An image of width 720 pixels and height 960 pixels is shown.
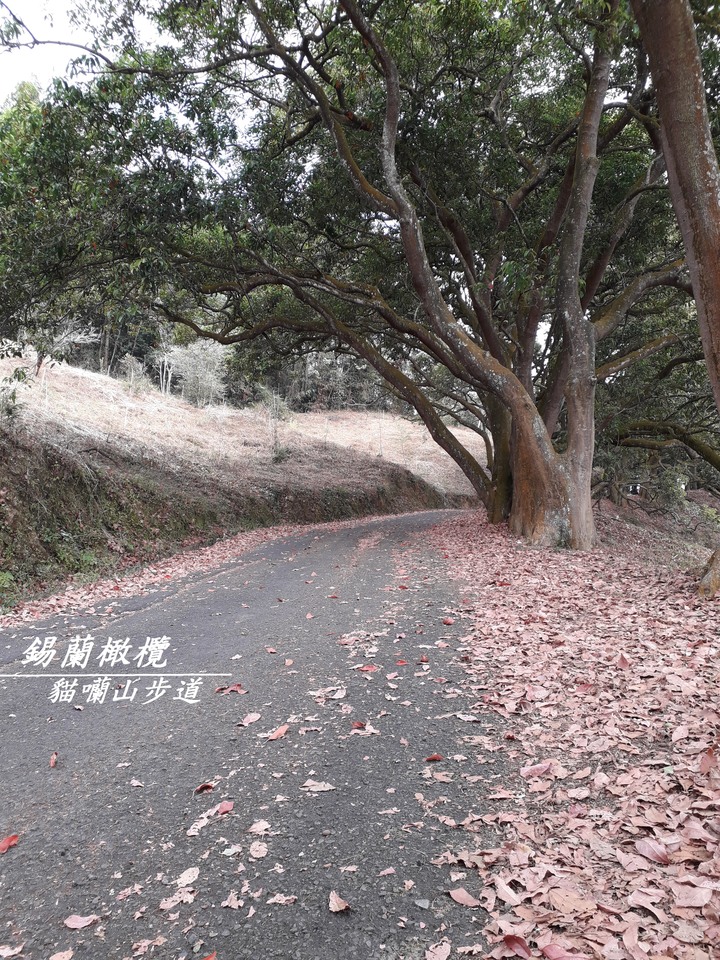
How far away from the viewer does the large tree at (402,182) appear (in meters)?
8.89

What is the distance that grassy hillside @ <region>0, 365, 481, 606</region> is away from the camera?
385 inches

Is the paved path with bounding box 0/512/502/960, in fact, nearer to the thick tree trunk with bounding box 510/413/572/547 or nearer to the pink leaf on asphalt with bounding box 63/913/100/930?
the pink leaf on asphalt with bounding box 63/913/100/930

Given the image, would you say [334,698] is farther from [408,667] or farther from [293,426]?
[293,426]

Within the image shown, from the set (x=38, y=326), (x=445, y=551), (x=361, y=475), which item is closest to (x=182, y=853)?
(x=445, y=551)

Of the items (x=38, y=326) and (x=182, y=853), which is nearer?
(x=182, y=853)

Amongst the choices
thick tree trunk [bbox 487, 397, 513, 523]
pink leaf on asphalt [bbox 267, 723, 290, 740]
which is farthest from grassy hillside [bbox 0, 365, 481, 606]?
thick tree trunk [bbox 487, 397, 513, 523]

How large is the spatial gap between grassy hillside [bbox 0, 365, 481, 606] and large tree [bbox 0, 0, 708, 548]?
3.52 m

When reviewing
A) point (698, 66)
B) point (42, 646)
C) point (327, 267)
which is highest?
point (327, 267)

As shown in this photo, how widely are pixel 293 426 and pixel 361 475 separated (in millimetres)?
7739

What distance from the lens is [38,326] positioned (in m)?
11.8

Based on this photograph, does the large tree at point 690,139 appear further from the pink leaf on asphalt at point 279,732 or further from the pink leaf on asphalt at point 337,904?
the pink leaf on asphalt at point 337,904

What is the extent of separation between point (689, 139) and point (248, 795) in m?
6.57

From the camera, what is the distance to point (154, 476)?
14.7 metres

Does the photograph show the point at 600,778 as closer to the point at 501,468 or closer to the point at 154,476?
the point at 501,468
